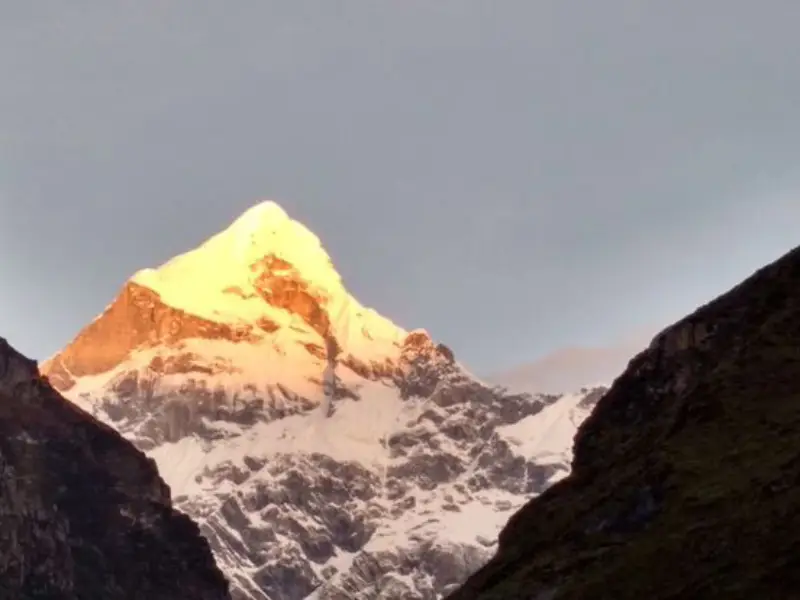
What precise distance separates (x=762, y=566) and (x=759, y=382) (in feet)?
71.9

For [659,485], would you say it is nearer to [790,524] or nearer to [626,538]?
[626,538]

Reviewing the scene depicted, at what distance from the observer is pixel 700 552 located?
8494cm

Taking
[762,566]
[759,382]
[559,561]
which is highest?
[759,382]

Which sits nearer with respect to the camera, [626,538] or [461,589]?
[626,538]

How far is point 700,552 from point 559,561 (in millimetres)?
12782

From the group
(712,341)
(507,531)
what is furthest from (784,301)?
(507,531)

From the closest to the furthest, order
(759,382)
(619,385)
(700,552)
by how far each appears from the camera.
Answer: (700,552), (759,382), (619,385)

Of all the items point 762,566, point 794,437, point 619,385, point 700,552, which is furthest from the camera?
point 619,385

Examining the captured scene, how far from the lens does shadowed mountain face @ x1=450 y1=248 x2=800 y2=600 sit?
83125 mm

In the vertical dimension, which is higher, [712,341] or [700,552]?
[712,341]

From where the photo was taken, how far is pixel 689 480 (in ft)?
306

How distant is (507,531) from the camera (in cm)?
11225

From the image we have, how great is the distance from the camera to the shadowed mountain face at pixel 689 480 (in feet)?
273

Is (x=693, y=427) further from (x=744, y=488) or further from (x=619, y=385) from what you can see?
(x=619, y=385)
